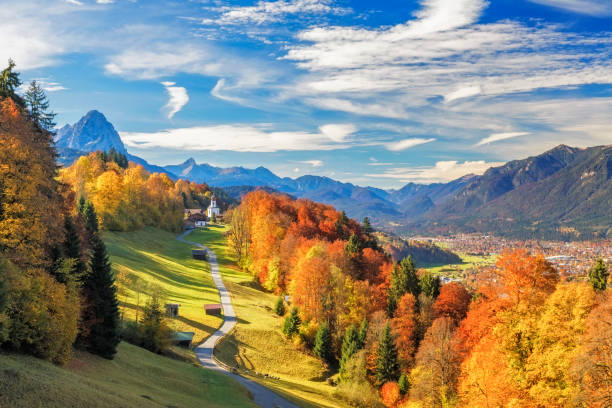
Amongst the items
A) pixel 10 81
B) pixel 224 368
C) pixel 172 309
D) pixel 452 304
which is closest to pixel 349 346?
pixel 452 304

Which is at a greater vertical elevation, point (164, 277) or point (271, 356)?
point (164, 277)

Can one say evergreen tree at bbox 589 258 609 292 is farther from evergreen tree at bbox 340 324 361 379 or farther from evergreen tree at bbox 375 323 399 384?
evergreen tree at bbox 340 324 361 379

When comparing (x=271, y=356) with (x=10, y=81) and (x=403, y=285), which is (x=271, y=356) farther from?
(x=10, y=81)

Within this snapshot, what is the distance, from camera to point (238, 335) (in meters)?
55.4

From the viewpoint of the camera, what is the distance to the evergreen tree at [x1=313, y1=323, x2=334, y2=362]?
57.2m

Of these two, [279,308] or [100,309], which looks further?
[279,308]

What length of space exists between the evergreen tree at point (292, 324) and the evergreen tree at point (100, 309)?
101ft

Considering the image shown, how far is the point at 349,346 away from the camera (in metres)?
53.3

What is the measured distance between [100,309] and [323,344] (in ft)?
111

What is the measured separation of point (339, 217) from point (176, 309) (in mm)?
64304

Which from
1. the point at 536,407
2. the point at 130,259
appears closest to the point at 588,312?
the point at 536,407

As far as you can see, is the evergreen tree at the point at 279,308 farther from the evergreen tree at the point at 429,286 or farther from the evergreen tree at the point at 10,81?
the evergreen tree at the point at 10,81

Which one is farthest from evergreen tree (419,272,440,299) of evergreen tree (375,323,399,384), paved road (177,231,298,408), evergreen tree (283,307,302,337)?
paved road (177,231,298,408)

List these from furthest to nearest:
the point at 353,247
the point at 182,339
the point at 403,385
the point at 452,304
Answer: the point at 353,247
the point at 452,304
the point at 182,339
the point at 403,385
